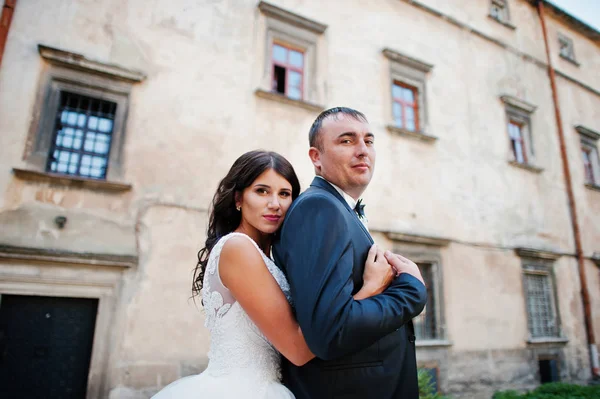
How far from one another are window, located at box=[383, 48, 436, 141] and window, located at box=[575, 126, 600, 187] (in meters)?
6.89

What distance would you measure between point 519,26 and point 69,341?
15104mm

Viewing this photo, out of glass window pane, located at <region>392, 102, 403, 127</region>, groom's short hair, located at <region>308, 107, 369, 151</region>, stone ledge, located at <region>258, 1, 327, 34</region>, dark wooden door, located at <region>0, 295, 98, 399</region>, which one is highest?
stone ledge, located at <region>258, 1, 327, 34</region>

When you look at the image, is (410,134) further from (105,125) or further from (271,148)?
(105,125)

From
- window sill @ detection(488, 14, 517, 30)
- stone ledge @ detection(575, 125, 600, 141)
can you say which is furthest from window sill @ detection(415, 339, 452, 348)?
window sill @ detection(488, 14, 517, 30)

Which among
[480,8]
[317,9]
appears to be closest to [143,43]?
[317,9]

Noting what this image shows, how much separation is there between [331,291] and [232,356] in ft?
2.83

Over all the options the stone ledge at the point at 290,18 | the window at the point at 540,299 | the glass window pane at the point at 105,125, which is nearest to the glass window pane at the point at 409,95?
the stone ledge at the point at 290,18

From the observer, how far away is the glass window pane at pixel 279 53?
8180 mm

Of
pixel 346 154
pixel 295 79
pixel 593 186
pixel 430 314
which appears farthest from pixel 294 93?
pixel 593 186

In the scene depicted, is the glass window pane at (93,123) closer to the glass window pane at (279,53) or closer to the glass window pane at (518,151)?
the glass window pane at (279,53)

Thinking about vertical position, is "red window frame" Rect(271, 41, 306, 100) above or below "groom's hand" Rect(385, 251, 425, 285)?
above

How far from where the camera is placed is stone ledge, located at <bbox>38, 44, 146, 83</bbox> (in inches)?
236

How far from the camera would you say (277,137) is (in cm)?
756

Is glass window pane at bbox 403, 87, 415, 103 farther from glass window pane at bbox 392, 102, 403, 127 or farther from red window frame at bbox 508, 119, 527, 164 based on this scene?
red window frame at bbox 508, 119, 527, 164
